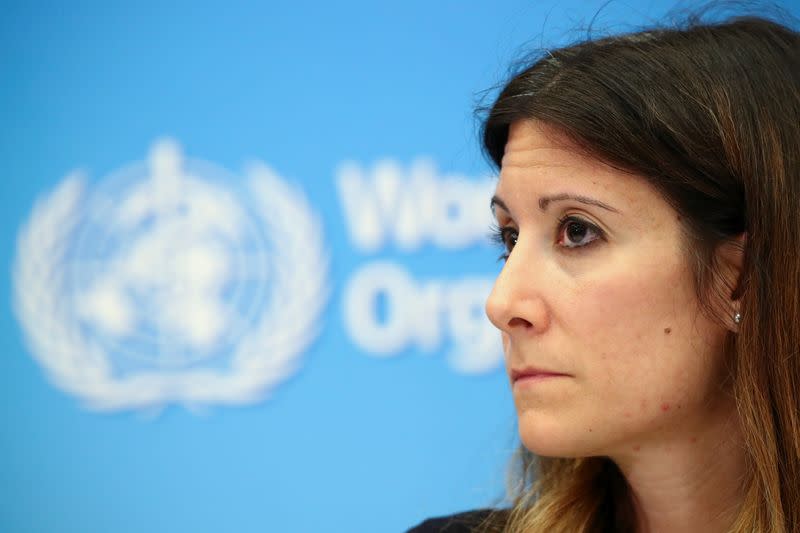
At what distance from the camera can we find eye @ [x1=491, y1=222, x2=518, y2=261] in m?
1.19

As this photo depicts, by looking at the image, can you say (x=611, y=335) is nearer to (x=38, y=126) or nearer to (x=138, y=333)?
(x=138, y=333)

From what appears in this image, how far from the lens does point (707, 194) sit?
1006 mm

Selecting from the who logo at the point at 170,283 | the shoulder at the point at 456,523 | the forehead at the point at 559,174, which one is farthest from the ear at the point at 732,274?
the who logo at the point at 170,283

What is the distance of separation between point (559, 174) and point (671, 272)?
7.1 inches

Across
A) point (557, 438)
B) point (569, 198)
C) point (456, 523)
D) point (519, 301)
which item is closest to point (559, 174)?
point (569, 198)

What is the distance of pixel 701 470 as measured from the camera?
1081 millimetres

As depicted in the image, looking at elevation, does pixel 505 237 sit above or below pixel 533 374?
above

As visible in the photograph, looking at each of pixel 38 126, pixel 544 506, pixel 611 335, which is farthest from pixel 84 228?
pixel 611 335

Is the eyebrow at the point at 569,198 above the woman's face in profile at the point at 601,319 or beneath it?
above

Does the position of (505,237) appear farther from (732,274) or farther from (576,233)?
(732,274)

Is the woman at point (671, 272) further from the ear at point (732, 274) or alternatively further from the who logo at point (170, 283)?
the who logo at point (170, 283)

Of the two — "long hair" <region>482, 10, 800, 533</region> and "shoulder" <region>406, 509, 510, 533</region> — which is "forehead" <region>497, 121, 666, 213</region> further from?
"shoulder" <region>406, 509, 510, 533</region>

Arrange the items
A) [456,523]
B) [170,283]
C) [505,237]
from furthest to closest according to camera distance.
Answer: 1. [170,283]
2. [456,523]
3. [505,237]

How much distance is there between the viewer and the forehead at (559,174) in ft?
3.33
